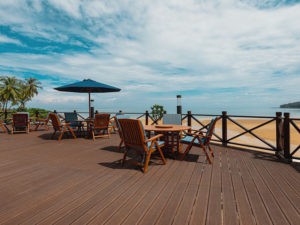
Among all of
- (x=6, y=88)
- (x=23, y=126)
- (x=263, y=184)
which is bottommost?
(x=263, y=184)

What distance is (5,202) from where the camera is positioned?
2094mm

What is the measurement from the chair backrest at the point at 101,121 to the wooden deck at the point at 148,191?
85.1 inches

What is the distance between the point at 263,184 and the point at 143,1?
4994 millimetres

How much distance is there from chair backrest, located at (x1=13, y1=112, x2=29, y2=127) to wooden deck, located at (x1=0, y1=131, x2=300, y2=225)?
3957mm

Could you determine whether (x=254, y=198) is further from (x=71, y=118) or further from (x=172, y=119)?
(x=71, y=118)

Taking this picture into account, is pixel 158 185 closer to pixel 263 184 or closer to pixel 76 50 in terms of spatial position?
pixel 263 184

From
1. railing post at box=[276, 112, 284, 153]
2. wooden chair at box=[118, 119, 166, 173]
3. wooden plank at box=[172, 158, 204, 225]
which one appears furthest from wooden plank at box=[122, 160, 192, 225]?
railing post at box=[276, 112, 284, 153]

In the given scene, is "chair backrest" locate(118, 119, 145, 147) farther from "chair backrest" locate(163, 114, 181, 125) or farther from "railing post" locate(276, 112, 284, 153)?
"railing post" locate(276, 112, 284, 153)

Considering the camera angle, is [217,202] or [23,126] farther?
[23,126]

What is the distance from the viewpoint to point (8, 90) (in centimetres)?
1995

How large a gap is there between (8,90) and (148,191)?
23.4m

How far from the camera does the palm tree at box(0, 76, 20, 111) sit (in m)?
19.9

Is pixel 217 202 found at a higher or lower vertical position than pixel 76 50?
lower

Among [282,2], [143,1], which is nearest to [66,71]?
[143,1]
